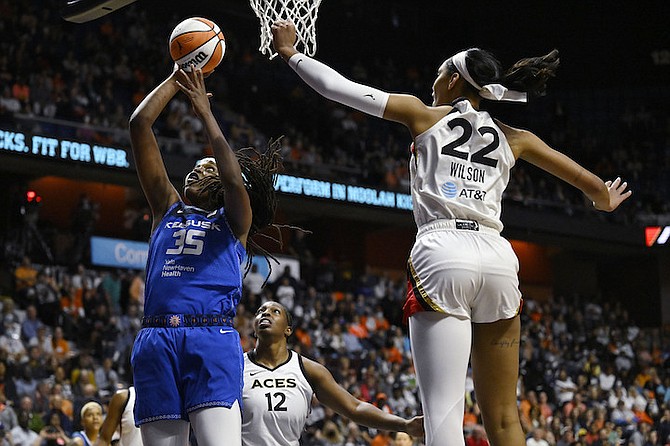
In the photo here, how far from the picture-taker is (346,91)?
3.97m

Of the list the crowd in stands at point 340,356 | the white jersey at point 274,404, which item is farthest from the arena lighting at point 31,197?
the white jersey at point 274,404

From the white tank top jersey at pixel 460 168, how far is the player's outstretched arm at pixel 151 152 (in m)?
1.06

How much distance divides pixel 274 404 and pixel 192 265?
6.40ft

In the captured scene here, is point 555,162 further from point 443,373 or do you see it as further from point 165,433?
point 165,433

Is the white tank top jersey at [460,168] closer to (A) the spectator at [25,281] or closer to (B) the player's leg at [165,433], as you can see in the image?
(B) the player's leg at [165,433]

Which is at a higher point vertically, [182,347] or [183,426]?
[182,347]

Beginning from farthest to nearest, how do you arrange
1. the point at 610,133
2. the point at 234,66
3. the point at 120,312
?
the point at 610,133, the point at 234,66, the point at 120,312

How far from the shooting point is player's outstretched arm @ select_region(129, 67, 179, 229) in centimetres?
413

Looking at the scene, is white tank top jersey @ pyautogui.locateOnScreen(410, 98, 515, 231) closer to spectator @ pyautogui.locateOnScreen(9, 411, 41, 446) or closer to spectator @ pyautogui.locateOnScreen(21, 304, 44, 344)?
spectator @ pyautogui.locateOnScreen(9, 411, 41, 446)

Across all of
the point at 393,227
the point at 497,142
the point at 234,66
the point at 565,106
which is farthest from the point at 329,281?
the point at 497,142

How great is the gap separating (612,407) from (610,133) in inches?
414

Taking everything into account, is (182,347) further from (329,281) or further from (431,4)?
(431,4)

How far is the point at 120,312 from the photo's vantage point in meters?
15.4

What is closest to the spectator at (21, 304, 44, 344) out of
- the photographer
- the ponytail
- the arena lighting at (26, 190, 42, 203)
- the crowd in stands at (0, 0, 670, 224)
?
the photographer
